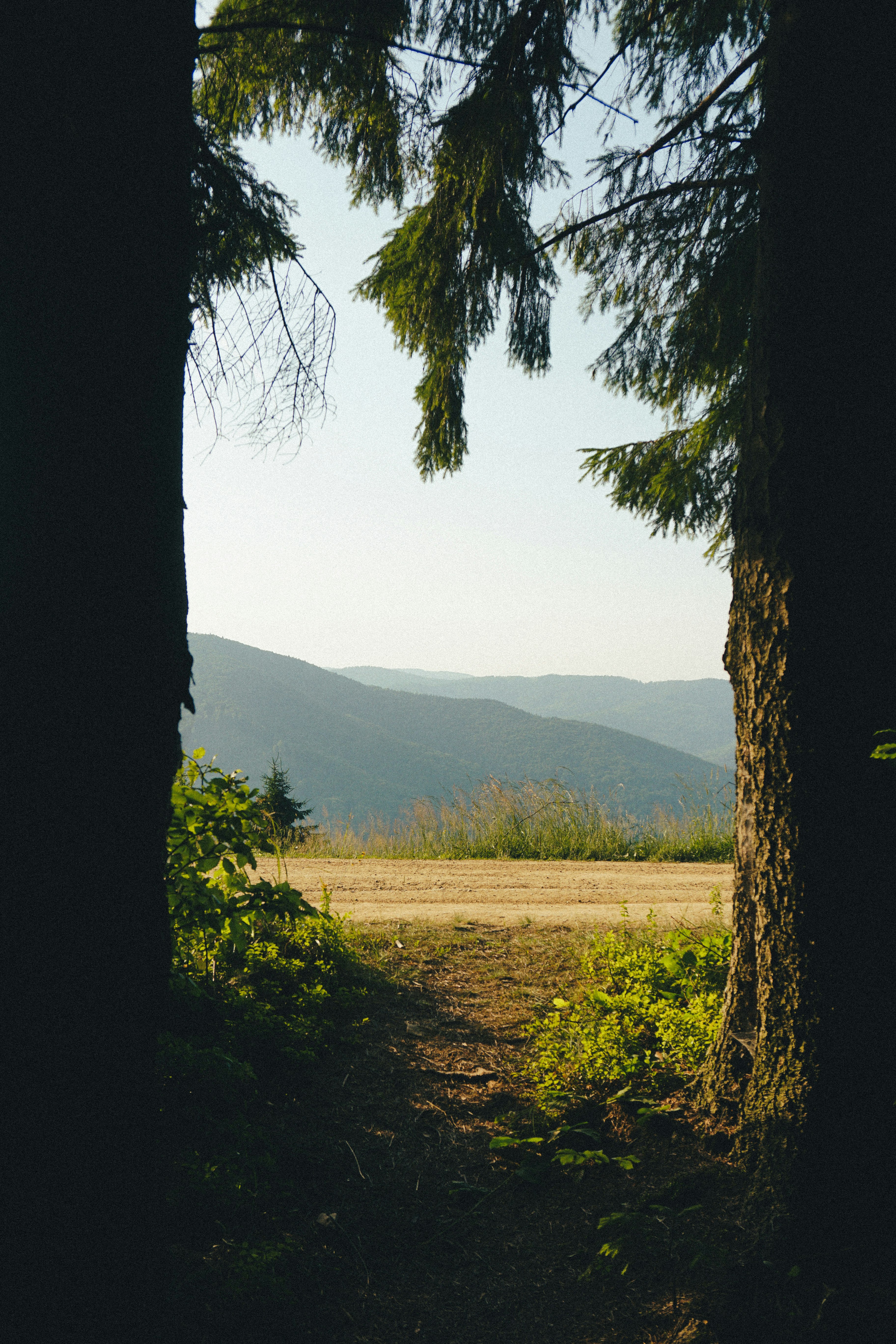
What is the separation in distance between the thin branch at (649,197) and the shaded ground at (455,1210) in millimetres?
4527

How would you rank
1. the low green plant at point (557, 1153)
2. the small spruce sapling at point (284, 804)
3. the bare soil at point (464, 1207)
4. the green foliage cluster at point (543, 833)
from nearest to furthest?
1. the bare soil at point (464, 1207)
2. the low green plant at point (557, 1153)
3. the green foliage cluster at point (543, 833)
4. the small spruce sapling at point (284, 804)

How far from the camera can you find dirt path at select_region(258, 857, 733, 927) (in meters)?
5.84

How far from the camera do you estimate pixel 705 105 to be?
4.02 metres

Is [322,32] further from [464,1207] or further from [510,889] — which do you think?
[510,889]

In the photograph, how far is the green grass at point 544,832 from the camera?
925 cm

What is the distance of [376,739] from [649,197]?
124053mm

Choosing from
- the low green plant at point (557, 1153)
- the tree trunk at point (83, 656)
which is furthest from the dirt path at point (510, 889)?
the tree trunk at point (83, 656)

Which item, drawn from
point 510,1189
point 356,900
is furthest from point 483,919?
point 510,1189

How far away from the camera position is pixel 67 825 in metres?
1.56

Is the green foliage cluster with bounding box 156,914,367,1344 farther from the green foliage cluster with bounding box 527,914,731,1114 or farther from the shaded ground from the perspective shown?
the green foliage cluster with bounding box 527,914,731,1114

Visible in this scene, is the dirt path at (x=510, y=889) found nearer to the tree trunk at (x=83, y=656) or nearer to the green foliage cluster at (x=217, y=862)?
the green foliage cluster at (x=217, y=862)

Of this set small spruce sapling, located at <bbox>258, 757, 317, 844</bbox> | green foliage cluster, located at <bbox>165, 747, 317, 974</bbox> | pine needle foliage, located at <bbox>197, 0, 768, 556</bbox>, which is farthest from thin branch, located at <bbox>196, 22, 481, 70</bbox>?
small spruce sapling, located at <bbox>258, 757, 317, 844</bbox>

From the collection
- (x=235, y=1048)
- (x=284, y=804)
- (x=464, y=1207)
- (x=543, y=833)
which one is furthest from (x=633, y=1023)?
(x=284, y=804)

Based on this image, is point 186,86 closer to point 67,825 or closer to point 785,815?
point 67,825
